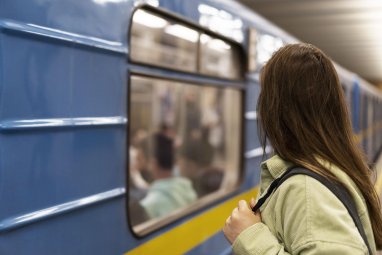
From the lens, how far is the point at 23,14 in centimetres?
139

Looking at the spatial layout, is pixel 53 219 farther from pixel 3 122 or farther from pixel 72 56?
pixel 72 56

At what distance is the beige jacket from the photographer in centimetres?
105

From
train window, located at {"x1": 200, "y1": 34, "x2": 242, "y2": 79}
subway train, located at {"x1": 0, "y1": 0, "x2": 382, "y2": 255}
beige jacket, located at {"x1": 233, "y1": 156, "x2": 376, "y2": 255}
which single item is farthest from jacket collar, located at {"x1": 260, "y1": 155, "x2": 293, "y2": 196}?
train window, located at {"x1": 200, "y1": 34, "x2": 242, "y2": 79}

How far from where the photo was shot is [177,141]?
6.32m

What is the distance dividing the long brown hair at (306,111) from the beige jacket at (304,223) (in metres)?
0.04

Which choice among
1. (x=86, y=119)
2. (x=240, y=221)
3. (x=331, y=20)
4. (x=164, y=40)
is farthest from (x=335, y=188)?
(x=331, y=20)

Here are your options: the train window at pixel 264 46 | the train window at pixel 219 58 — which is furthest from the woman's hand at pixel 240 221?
the train window at pixel 264 46

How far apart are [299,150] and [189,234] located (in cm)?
142

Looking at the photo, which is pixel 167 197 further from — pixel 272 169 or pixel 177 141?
pixel 177 141

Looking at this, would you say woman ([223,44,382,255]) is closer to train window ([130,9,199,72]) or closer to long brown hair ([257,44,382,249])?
long brown hair ([257,44,382,249])

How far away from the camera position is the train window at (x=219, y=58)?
8.93ft

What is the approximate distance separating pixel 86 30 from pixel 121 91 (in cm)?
29

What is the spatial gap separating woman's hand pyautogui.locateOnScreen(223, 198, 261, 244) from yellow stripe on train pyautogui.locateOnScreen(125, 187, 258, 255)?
77 centimetres

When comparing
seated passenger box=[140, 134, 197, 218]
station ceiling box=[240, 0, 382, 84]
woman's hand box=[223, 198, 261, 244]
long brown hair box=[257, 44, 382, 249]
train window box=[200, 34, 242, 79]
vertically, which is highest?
station ceiling box=[240, 0, 382, 84]
